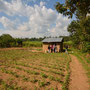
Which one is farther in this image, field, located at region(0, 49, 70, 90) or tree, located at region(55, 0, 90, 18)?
tree, located at region(55, 0, 90, 18)

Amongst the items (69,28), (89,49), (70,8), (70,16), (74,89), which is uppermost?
(69,28)

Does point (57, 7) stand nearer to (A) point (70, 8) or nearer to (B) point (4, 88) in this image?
(A) point (70, 8)

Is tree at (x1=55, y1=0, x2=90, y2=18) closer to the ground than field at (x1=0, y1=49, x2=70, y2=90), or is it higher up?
higher up

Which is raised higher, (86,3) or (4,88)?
(86,3)

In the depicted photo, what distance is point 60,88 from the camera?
3482 millimetres

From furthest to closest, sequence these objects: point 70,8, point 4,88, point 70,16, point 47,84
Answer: point 70,16, point 70,8, point 47,84, point 4,88

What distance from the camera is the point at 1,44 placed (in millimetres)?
29062

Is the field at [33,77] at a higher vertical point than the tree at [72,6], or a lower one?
lower

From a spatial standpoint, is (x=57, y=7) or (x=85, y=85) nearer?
(x=85, y=85)

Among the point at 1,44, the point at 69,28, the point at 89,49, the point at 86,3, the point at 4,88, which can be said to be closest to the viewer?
the point at 4,88

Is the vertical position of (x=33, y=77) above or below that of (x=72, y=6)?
below

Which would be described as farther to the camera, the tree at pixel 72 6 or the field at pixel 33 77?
the tree at pixel 72 6

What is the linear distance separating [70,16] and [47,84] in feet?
17.8

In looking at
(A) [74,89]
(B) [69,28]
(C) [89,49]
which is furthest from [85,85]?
(B) [69,28]
